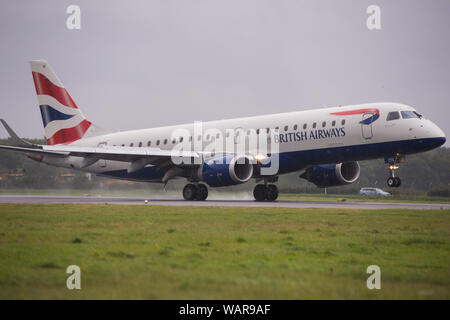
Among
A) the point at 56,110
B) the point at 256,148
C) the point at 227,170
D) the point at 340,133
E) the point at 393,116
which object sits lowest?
the point at 227,170

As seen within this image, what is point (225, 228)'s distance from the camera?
1495 cm

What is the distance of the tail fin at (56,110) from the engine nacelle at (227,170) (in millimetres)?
13021

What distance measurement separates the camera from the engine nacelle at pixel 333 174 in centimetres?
3180

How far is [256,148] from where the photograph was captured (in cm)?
3066

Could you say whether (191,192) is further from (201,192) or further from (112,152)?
(112,152)

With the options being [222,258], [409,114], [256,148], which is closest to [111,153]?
[256,148]

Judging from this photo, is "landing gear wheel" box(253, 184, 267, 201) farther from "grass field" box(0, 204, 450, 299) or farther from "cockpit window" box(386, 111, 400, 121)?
Answer: "grass field" box(0, 204, 450, 299)

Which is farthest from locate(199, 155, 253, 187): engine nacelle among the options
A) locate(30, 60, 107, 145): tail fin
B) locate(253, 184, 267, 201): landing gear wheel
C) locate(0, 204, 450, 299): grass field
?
locate(30, 60, 107, 145): tail fin

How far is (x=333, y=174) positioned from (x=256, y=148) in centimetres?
459

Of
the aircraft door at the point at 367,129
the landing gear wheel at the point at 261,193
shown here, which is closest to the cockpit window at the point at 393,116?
the aircraft door at the point at 367,129

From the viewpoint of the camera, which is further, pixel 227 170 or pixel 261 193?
pixel 261 193

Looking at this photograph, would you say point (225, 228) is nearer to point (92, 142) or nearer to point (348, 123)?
point (348, 123)

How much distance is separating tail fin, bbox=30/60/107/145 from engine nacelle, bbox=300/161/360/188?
52.8ft

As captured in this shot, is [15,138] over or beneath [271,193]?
over
